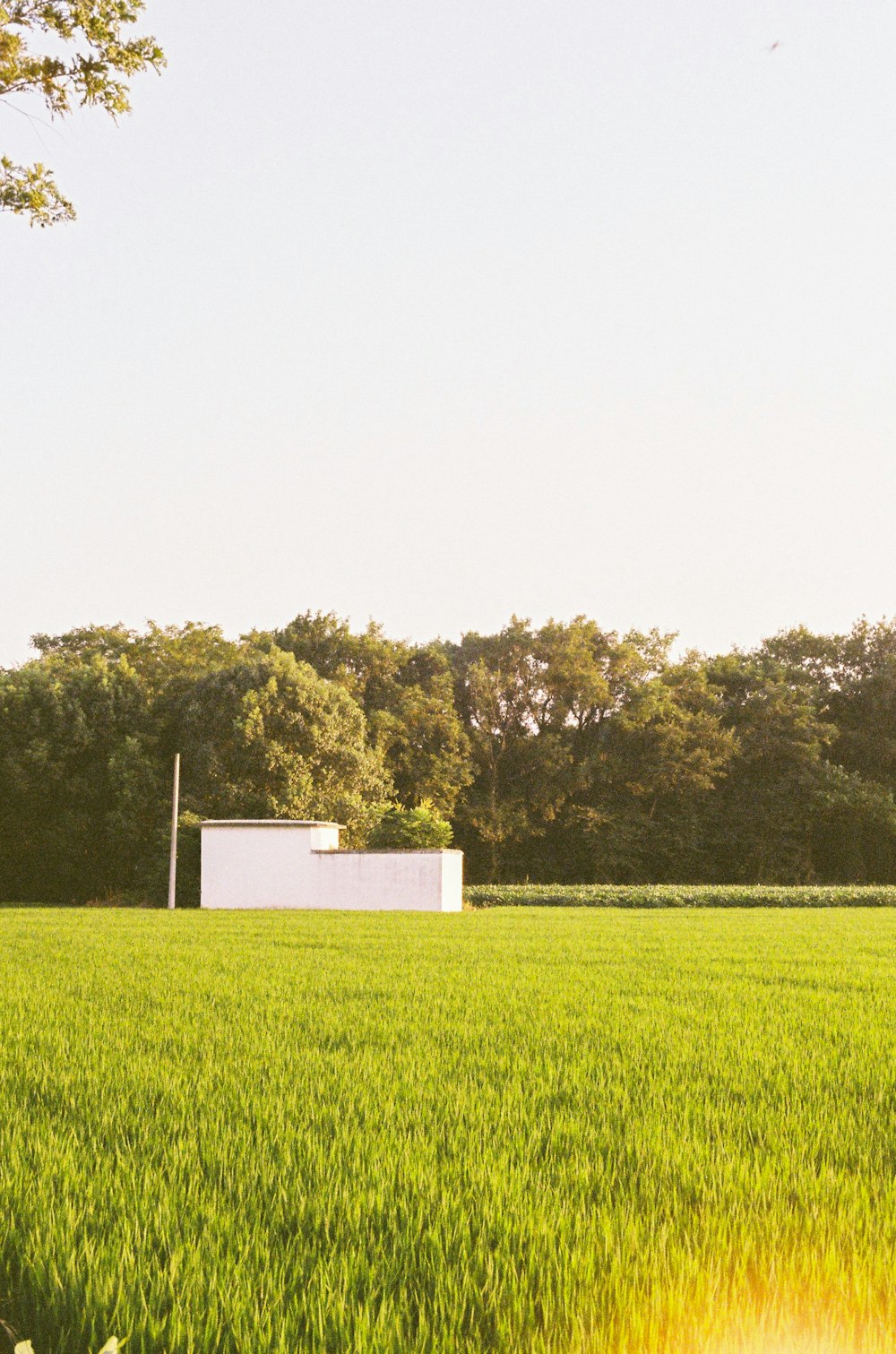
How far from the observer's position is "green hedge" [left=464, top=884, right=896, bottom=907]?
94.9 ft

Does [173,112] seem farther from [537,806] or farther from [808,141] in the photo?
[537,806]

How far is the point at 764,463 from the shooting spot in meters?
23.4

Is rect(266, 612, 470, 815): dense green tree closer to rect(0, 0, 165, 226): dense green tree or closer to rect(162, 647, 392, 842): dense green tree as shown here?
rect(162, 647, 392, 842): dense green tree

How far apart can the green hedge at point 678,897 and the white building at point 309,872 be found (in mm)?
3314

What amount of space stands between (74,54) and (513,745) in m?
35.1

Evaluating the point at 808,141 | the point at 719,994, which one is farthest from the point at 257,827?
the point at 808,141

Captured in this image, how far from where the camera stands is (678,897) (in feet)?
94.6

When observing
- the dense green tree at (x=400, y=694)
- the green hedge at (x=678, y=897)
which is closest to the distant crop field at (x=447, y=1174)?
the green hedge at (x=678, y=897)

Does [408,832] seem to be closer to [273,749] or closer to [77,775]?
[273,749]

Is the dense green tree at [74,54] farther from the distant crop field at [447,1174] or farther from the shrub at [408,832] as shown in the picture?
the shrub at [408,832]

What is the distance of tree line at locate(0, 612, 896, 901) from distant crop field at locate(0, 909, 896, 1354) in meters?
28.6

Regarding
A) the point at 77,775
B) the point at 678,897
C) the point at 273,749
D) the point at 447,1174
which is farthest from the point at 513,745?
the point at 447,1174

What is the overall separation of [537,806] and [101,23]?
34234 millimetres

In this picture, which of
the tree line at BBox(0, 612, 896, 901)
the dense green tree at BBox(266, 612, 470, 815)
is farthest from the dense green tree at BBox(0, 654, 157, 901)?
the dense green tree at BBox(266, 612, 470, 815)
